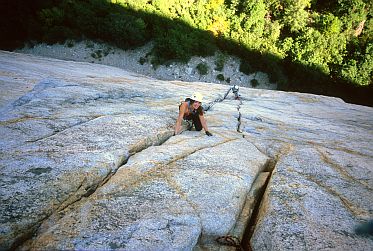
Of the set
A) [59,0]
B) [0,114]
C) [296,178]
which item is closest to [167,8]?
A: [59,0]

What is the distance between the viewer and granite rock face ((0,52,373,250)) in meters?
3.75

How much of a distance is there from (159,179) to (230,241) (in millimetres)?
1595

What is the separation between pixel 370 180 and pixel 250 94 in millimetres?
10605

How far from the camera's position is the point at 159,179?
4.90m

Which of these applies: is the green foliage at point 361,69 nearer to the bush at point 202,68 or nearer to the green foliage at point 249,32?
the green foliage at point 249,32

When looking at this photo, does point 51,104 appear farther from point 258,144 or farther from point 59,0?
point 59,0

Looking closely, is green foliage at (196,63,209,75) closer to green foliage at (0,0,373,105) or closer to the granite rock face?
green foliage at (0,0,373,105)

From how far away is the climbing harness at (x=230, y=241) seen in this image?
3925 mm

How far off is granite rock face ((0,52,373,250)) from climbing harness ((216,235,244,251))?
0.42 feet

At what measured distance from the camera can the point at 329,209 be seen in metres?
4.64

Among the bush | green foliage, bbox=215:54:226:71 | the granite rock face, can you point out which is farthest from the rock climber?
green foliage, bbox=215:54:226:71

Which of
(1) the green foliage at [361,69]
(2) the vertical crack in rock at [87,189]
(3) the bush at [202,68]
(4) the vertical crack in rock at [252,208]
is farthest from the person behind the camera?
(1) the green foliage at [361,69]

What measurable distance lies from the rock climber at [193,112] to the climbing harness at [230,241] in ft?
12.0

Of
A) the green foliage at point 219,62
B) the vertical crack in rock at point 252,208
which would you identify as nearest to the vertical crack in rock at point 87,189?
the vertical crack in rock at point 252,208
